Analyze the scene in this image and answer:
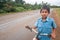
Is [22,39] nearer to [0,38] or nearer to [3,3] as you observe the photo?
[0,38]

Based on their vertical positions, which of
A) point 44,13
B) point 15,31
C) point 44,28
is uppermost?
point 44,13

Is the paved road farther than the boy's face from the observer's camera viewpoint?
Yes

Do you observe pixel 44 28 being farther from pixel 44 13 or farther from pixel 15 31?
pixel 15 31

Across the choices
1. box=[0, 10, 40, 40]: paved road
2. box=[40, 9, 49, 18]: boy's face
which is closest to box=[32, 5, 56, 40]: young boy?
box=[40, 9, 49, 18]: boy's face

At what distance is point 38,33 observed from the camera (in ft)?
14.7

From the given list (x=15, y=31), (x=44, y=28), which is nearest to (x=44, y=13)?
(x=44, y=28)

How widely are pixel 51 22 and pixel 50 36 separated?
27 cm

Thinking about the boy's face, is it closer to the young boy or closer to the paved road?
the young boy

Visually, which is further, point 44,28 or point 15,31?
point 15,31

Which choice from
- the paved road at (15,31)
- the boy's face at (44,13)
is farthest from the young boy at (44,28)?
the paved road at (15,31)

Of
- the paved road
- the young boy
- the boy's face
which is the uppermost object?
the boy's face

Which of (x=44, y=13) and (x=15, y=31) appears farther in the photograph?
(x=15, y=31)

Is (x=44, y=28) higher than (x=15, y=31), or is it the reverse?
(x=44, y=28)

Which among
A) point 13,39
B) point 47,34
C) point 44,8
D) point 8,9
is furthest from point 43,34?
point 8,9
